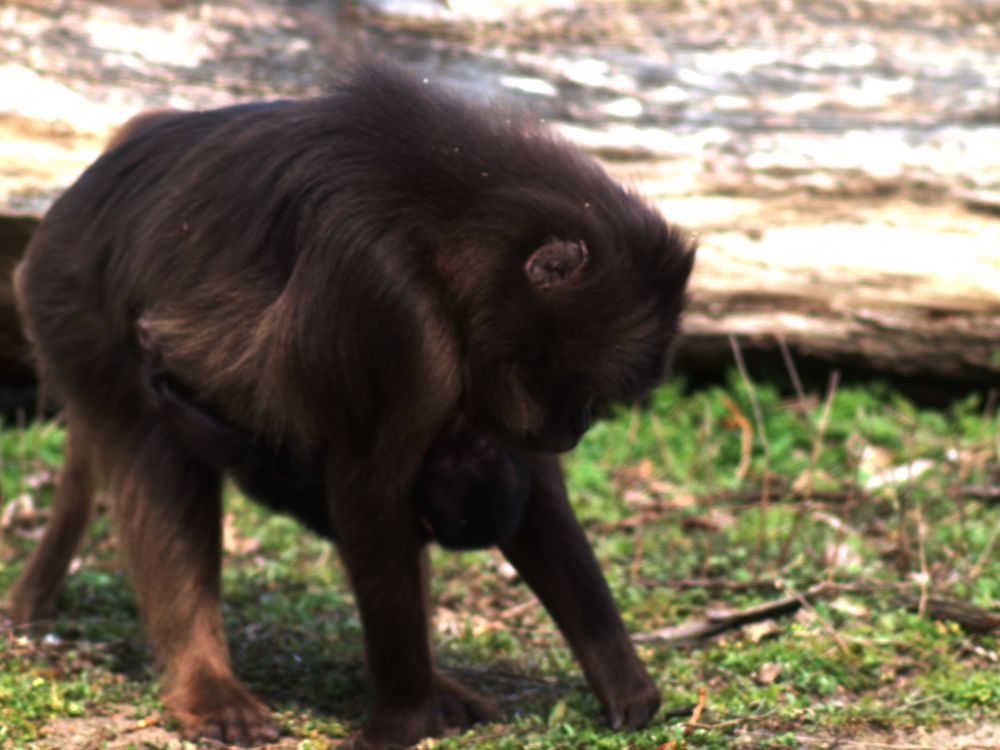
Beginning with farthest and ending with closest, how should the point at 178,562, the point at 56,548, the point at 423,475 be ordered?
the point at 56,548
the point at 178,562
the point at 423,475

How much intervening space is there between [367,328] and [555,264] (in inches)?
21.7

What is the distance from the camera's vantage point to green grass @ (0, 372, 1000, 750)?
4.61 meters

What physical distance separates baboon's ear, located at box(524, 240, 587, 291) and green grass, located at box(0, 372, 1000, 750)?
1358 millimetres

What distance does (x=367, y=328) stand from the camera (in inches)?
157

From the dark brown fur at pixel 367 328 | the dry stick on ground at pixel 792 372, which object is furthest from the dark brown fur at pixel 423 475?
the dry stick on ground at pixel 792 372

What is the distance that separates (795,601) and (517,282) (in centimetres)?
201

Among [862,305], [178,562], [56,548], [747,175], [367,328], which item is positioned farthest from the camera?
[862,305]

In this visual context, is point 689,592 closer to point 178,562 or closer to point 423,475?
point 423,475

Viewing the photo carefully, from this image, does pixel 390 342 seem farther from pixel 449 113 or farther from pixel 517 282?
pixel 449 113

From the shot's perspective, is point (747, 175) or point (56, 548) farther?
point (747, 175)

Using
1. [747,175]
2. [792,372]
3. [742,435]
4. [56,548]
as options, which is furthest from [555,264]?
[742,435]

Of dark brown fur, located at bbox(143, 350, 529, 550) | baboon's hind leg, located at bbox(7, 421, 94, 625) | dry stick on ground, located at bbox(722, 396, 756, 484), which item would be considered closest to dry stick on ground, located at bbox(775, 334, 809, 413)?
dry stick on ground, located at bbox(722, 396, 756, 484)

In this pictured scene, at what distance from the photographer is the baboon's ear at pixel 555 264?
402 cm

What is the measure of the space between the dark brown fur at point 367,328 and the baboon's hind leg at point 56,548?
697mm
